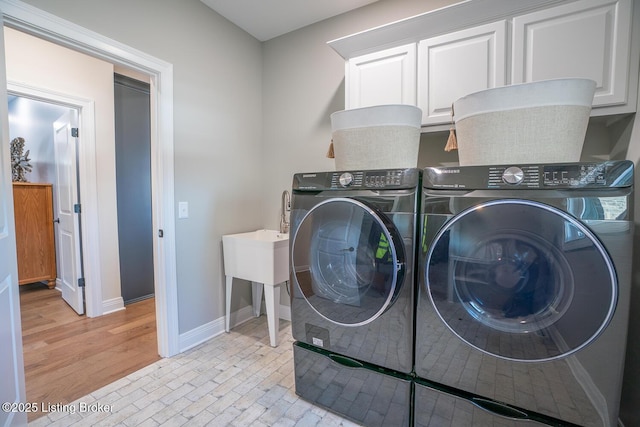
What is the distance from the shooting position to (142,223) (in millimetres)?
3111

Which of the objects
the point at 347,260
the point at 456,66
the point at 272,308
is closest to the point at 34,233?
the point at 272,308

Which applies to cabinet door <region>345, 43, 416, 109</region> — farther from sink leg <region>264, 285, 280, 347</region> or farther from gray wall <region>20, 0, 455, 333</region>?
sink leg <region>264, 285, 280, 347</region>

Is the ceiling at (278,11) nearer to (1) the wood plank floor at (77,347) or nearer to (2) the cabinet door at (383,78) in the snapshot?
(2) the cabinet door at (383,78)

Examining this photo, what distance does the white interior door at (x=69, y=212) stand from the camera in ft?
8.58

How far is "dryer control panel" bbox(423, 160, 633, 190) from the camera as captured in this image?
3.03 ft

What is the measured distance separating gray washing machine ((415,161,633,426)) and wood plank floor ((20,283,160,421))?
1942 millimetres

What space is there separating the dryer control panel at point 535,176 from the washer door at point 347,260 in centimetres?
30

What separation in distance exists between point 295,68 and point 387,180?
1.73m

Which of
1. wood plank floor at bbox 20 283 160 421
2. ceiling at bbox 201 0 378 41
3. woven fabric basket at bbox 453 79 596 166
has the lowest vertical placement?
wood plank floor at bbox 20 283 160 421

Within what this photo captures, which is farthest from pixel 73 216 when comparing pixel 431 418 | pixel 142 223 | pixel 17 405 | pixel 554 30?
pixel 554 30

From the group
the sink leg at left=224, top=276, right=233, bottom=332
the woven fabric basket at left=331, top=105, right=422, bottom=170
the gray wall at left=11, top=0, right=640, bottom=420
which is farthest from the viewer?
the sink leg at left=224, top=276, right=233, bottom=332

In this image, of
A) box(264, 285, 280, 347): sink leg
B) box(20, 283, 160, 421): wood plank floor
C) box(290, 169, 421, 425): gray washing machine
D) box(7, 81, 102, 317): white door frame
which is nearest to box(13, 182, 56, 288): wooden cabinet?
box(20, 283, 160, 421): wood plank floor

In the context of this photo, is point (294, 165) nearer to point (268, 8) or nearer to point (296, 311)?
point (268, 8)

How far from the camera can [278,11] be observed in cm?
220
